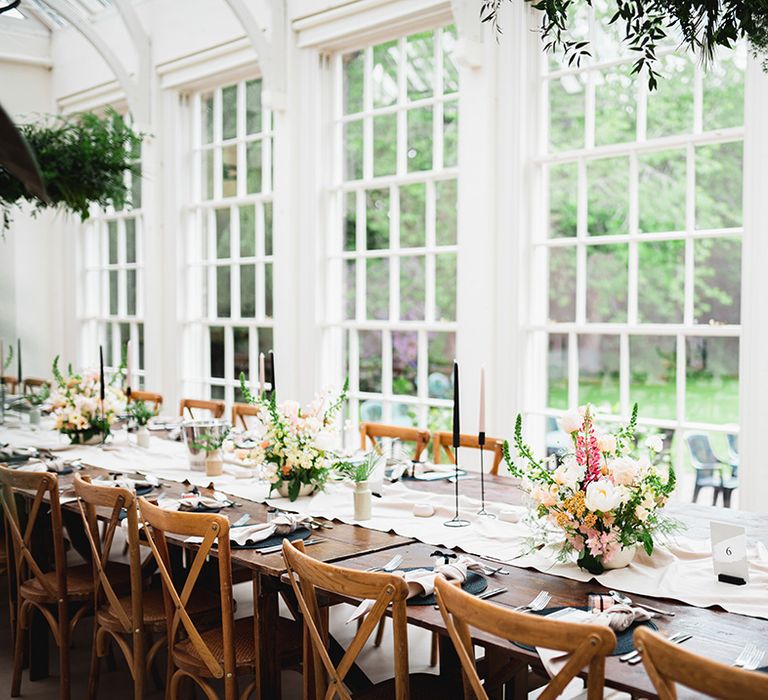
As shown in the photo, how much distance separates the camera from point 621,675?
1635mm

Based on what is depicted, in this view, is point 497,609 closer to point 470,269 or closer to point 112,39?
point 470,269

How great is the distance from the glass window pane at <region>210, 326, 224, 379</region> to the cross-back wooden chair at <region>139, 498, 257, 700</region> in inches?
166

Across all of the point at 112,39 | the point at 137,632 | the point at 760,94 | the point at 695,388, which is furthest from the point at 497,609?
the point at 695,388

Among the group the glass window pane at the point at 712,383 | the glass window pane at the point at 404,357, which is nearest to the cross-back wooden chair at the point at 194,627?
the glass window pane at the point at 404,357

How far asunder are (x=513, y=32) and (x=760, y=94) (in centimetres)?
144

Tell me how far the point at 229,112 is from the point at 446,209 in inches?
78.1

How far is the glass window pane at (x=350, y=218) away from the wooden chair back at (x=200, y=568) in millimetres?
3489

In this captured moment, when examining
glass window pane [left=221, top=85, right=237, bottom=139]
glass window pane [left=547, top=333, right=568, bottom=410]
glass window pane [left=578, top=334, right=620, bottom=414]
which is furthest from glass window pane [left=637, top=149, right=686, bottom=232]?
glass window pane [left=221, top=85, right=237, bottom=139]

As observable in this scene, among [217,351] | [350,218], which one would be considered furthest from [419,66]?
[217,351]

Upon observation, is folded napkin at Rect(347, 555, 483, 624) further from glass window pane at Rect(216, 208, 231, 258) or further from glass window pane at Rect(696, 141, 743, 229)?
glass window pane at Rect(696, 141, 743, 229)

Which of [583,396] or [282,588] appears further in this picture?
[583,396]

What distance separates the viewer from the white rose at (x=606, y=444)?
233 cm

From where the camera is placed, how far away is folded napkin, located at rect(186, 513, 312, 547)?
2.63 metres

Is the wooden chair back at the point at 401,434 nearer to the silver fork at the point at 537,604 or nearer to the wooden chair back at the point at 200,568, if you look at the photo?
the wooden chair back at the point at 200,568
